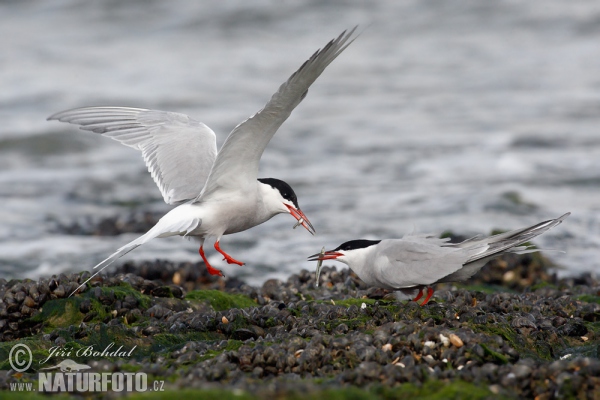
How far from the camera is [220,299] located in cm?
668

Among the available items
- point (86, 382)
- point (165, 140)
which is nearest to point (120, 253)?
point (86, 382)

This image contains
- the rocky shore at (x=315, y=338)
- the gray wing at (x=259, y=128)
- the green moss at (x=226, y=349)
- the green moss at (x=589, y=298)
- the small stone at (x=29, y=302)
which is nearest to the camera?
the rocky shore at (x=315, y=338)

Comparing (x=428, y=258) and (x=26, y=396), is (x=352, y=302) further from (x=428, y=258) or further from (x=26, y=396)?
(x=26, y=396)

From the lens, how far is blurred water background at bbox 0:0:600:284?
11.4 metres

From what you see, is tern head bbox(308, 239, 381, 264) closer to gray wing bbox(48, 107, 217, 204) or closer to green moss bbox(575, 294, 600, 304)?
gray wing bbox(48, 107, 217, 204)

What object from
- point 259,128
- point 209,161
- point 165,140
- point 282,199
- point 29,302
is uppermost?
point 259,128

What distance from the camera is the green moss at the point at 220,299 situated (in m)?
6.59

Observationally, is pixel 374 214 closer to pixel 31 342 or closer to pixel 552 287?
pixel 552 287

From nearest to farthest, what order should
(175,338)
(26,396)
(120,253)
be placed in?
(26,396)
(175,338)
(120,253)

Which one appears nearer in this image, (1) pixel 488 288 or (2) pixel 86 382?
(2) pixel 86 382

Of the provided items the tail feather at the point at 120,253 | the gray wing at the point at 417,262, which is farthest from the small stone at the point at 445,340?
the tail feather at the point at 120,253

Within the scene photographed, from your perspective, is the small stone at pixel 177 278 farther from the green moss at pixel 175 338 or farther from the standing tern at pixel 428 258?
the green moss at pixel 175 338

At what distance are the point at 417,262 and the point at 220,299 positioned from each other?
185 cm

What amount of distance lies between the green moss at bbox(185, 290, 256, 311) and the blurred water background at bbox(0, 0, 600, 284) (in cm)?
254
